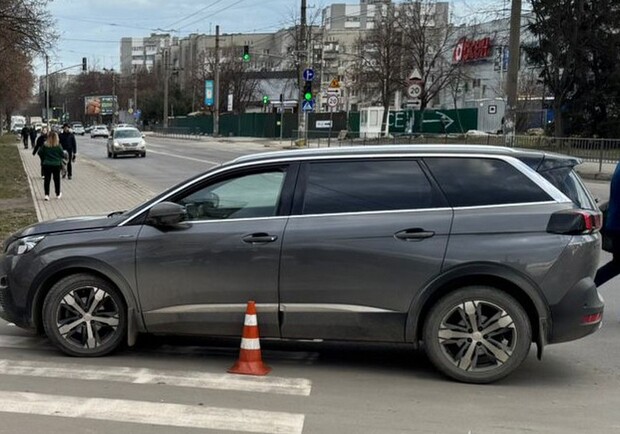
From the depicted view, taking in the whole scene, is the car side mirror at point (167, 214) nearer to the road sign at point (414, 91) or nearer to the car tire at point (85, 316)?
the car tire at point (85, 316)

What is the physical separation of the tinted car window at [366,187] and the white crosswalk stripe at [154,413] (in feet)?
5.13

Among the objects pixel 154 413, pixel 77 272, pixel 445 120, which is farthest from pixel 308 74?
pixel 154 413

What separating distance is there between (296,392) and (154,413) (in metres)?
0.99

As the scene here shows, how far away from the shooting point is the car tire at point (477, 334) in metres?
4.85

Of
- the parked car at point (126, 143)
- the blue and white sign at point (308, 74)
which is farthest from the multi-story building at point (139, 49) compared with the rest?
the blue and white sign at point (308, 74)

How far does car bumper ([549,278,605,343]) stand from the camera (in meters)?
4.82

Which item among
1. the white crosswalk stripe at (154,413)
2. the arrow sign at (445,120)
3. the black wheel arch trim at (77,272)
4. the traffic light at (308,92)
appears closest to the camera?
the white crosswalk stripe at (154,413)

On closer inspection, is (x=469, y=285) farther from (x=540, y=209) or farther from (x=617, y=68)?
(x=617, y=68)

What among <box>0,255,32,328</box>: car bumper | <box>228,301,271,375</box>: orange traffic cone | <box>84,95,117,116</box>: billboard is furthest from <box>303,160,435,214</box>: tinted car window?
<box>84,95,117,116</box>: billboard

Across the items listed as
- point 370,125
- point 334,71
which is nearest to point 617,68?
point 370,125

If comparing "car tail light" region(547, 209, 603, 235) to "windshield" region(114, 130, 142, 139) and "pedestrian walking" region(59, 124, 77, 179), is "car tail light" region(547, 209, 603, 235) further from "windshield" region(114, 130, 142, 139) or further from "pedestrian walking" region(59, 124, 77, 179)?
"windshield" region(114, 130, 142, 139)

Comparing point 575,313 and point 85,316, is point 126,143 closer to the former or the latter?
point 85,316

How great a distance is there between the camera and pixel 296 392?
15.6 feet

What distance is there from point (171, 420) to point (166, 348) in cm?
162
